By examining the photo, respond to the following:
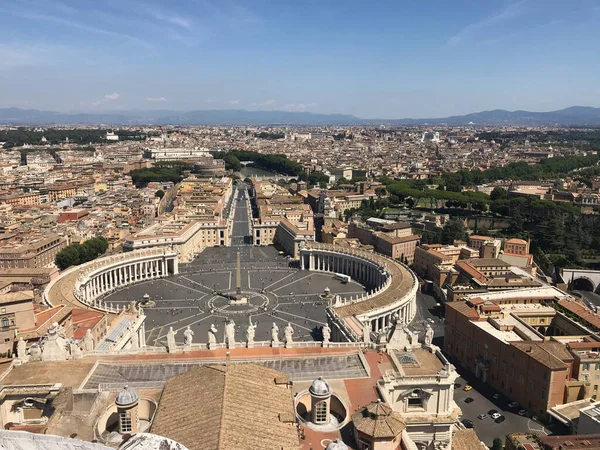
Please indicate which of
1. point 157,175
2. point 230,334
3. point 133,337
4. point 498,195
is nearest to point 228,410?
point 230,334

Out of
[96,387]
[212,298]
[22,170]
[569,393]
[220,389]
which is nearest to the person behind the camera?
[220,389]

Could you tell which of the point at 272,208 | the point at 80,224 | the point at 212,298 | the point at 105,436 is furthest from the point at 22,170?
the point at 105,436

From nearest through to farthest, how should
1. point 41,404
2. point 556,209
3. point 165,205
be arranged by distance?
point 41,404 → point 556,209 → point 165,205

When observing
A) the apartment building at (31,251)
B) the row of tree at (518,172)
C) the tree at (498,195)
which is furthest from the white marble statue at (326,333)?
the row of tree at (518,172)

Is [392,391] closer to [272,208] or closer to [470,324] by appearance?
[470,324]

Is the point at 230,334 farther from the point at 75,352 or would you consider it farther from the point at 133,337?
the point at 133,337

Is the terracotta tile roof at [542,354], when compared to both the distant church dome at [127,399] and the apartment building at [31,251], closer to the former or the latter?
the distant church dome at [127,399]
